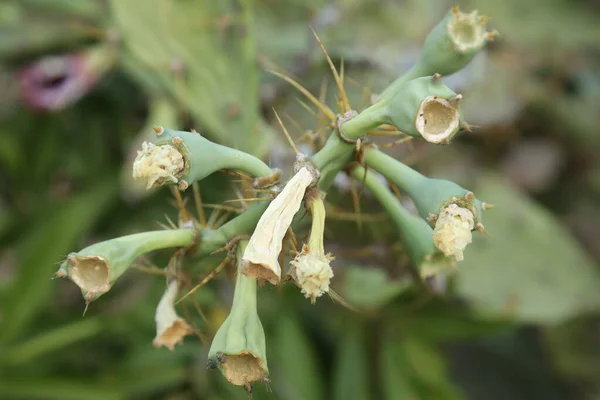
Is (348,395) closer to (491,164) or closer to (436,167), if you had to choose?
(436,167)

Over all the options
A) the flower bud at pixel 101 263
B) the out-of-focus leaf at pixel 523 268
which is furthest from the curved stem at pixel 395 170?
the out-of-focus leaf at pixel 523 268

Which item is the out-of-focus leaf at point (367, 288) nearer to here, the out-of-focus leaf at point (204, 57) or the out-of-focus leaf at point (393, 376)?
the out-of-focus leaf at point (393, 376)

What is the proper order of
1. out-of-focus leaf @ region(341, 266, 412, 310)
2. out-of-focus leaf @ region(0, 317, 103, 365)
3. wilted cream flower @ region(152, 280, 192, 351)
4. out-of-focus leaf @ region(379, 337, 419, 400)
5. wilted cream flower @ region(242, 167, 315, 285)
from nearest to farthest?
wilted cream flower @ region(242, 167, 315, 285)
wilted cream flower @ region(152, 280, 192, 351)
out-of-focus leaf @ region(341, 266, 412, 310)
out-of-focus leaf @ region(0, 317, 103, 365)
out-of-focus leaf @ region(379, 337, 419, 400)

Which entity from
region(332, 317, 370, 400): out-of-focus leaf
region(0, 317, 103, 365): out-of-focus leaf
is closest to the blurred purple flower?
region(0, 317, 103, 365): out-of-focus leaf

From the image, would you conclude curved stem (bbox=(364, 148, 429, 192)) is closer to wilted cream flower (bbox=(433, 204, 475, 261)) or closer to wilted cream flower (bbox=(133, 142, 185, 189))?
wilted cream flower (bbox=(433, 204, 475, 261))

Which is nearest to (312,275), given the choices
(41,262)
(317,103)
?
(317,103)

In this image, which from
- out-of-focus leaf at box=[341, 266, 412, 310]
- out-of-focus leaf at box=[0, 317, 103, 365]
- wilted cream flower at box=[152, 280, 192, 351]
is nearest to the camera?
wilted cream flower at box=[152, 280, 192, 351]

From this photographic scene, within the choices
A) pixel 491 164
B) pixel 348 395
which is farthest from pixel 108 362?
pixel 491 164

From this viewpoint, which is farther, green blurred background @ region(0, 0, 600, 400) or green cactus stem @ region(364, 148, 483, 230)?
green blurred background @ region(0, 0, 600, 400)
